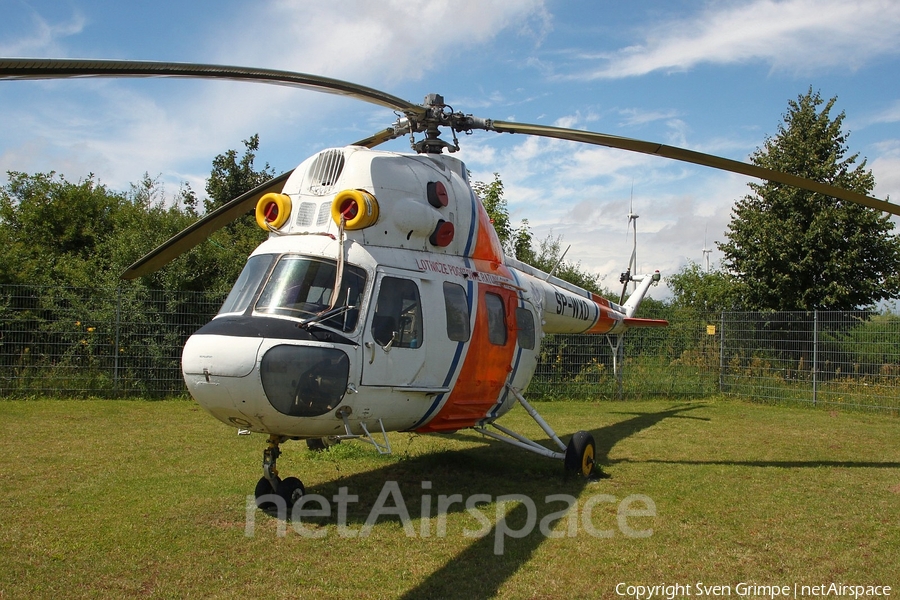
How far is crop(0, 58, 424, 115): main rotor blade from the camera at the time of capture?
11.6 feet

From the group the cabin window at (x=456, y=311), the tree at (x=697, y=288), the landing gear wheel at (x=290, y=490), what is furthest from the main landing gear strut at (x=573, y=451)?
the tree at (x=697, y=288)

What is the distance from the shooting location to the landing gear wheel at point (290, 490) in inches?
264

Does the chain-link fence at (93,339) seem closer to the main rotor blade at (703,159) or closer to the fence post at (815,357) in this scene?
the main rotor blade at (703,159)

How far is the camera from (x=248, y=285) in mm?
6398

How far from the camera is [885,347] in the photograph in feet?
50.7

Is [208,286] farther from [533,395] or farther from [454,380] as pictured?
[454,380]

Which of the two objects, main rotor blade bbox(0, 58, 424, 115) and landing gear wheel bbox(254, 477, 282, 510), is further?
landing gear wheel bbox(254, 477, 282, 510)

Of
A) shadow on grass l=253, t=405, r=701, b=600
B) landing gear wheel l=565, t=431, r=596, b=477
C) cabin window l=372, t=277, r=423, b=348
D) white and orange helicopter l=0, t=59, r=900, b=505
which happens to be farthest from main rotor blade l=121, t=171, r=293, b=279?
landing gear wheel l=565, t=431, r=596, b=477

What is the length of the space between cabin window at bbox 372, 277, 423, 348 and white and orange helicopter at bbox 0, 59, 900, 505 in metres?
0.01

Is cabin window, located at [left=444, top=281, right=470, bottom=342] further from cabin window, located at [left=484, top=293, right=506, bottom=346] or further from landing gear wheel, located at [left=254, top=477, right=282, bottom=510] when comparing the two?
landing gear wheel, located at [left=254, top=477, right=282, bottom=510]

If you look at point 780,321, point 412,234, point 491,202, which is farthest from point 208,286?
point 780,321

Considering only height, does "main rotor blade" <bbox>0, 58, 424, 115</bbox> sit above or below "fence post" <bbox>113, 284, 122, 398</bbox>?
above

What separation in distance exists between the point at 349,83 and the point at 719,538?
210 inches

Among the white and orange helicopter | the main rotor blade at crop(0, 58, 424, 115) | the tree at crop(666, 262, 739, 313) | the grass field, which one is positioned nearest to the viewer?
the main rotor blade at crop(0, 58, 424, 115)
